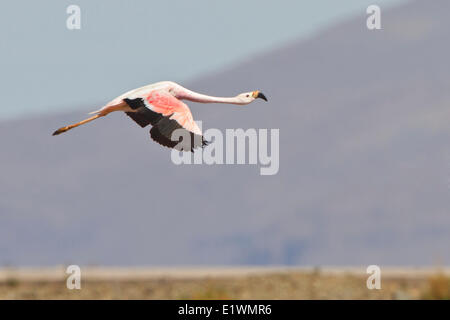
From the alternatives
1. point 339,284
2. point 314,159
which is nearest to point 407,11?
point 314,159

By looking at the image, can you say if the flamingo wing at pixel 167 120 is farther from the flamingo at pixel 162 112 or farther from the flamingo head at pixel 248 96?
the flamingo head at pixel 248 96

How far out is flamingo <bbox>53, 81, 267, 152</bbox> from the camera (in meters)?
10.1

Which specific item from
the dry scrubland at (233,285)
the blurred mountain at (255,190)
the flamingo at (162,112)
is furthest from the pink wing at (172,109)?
the blurred mountain at (255,190)

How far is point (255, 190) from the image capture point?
5389 inches

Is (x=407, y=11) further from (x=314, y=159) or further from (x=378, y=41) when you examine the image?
(x=314, y=159)

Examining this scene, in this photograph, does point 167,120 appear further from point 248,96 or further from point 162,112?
point 248,96

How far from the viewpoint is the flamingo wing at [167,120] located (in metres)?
10.1

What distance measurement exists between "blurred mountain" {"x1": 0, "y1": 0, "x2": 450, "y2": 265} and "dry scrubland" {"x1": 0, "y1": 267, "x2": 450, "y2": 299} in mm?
76888

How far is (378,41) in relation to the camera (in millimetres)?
183625

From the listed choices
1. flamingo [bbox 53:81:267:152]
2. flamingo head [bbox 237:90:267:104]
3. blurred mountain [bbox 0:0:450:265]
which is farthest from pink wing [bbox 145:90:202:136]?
blurred mountain [bbox 0:0:450:265]

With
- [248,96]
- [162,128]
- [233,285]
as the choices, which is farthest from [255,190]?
[162,128]

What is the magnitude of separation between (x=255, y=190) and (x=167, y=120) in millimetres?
126780

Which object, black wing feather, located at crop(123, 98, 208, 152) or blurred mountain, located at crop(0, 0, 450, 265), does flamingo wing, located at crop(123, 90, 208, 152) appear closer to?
black wing feather, located at crop(123, 98, 208, 152)
